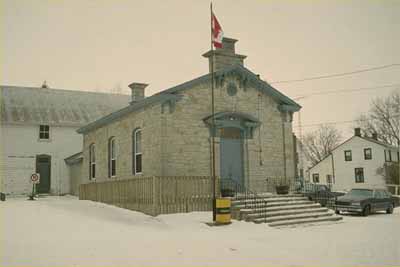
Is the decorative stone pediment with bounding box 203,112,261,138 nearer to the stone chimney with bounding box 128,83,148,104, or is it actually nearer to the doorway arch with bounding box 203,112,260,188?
the doorway arch with bounding box 203,112,260,188

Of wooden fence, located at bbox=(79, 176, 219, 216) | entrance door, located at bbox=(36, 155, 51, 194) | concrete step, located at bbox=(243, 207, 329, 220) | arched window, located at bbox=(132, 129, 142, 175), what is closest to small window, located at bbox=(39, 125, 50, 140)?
entrance door, located at bbox=(36, 155, 51, 194)

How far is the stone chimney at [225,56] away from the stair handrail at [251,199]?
539 cm

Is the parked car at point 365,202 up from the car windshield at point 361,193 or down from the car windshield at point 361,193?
down

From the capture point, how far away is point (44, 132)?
35.8 m

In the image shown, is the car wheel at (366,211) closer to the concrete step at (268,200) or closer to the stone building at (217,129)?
the stone building at (217,129)

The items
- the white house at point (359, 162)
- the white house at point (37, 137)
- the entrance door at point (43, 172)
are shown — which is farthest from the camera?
the white house at point (359, 162)

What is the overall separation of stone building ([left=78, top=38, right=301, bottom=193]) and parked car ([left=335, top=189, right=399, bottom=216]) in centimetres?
334

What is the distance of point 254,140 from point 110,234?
10.2 metres

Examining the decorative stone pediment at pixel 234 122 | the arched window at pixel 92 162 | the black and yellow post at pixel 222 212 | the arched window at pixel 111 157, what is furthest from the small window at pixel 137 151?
the arched window at pixel 92 162

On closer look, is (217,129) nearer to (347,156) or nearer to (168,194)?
(168,194)

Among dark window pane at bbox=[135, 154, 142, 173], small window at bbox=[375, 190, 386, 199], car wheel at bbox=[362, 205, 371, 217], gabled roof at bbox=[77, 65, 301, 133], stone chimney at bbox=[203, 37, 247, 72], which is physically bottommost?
car wheel at bbox=[362, 205, 371, 217]

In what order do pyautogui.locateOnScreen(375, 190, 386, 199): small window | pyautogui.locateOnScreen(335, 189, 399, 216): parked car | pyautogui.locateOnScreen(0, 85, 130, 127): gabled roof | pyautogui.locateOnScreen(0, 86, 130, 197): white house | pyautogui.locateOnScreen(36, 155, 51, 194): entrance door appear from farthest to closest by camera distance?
pyautogui.locateOnScreen(0, 85, 130, 127): gabled roof, pyautogui.locateOnScreen(36, 155, 51, 194): entrance door, pyautogui.locateOnScreen(0, 86, 130, 197): white house, pyautogui.locateOnScreen(375, 190, 386, 199): small window, pyautogui.locateOnScreen(335, 189, 399, 216): parked car

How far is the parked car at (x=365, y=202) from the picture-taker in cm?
2262

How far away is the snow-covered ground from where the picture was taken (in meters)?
10.1
